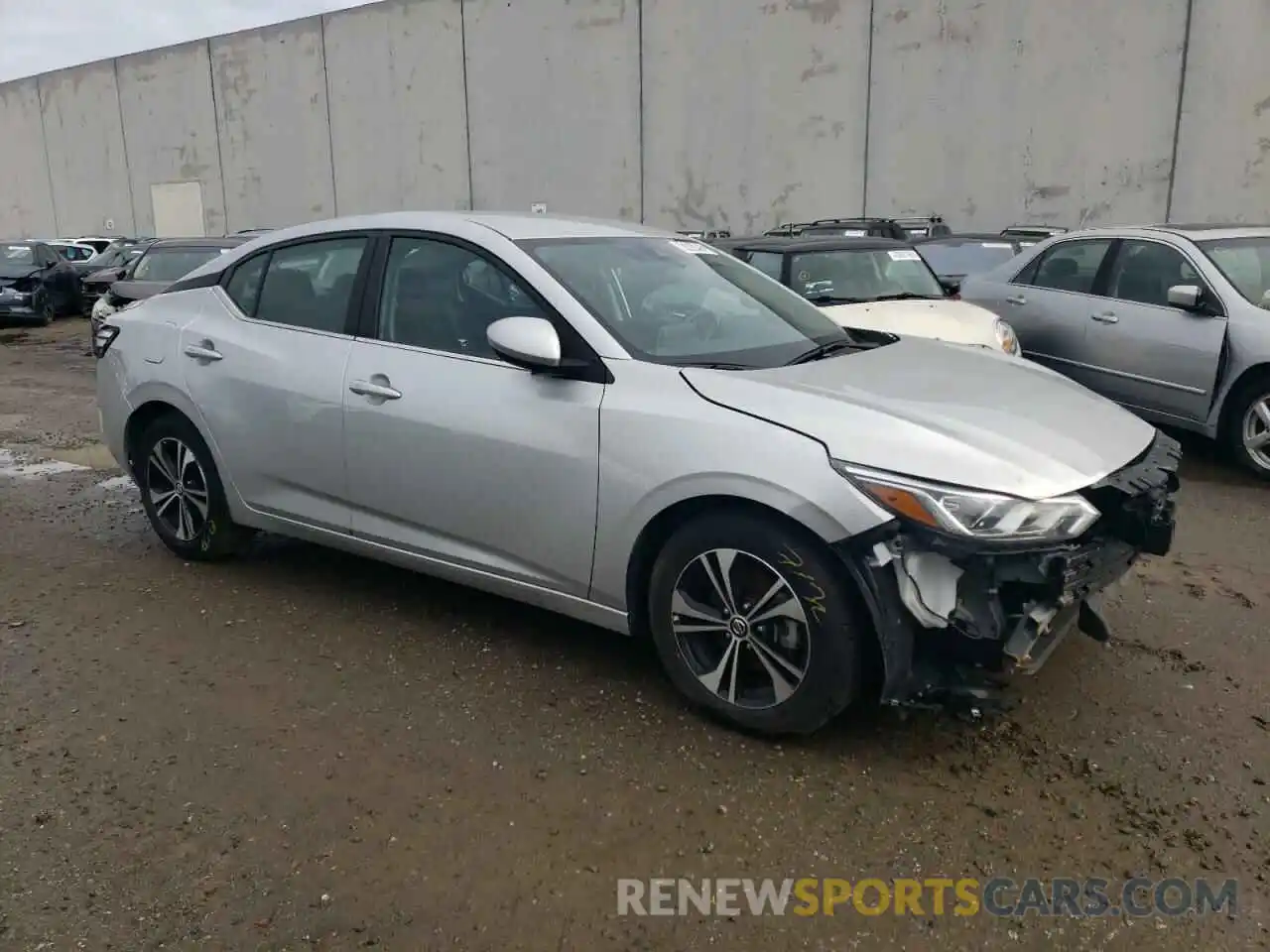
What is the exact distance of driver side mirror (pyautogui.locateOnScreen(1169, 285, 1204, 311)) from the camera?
267 inches

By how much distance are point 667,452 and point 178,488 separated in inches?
113

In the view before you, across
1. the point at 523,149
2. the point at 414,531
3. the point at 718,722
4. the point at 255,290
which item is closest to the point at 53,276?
the point at 523,149

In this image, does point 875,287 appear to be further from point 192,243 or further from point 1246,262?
point 192,243

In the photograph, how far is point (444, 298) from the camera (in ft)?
13.1

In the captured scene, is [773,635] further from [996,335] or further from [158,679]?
[996,335]

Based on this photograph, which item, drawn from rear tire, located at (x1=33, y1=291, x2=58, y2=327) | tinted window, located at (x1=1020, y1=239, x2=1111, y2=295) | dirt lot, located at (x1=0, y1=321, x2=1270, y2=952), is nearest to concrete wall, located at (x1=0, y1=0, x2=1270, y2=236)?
rear tire, located at (x1=33, y1=291, x2=58, y2=327)

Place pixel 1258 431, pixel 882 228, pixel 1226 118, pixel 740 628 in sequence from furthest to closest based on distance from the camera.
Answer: pixel 1226 118 < pixel 882 228 < pixel 1258 431 < pixel 740 628

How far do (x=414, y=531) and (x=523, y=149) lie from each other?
23912mm

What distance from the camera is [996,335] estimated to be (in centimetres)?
725

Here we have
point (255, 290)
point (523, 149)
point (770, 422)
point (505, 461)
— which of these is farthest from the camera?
point (523, 149)

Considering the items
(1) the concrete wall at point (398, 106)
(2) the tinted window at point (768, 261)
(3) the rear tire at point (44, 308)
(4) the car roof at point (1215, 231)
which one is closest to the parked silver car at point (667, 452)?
(2) the tinted window at point (768, 261)

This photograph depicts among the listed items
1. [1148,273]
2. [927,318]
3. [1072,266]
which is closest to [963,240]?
[1072,266]

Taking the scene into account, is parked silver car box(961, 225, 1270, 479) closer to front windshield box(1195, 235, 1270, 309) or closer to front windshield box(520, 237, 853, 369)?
front windshield box(1195, 235, 1270, 309)

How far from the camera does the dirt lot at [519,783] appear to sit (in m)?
2.52
